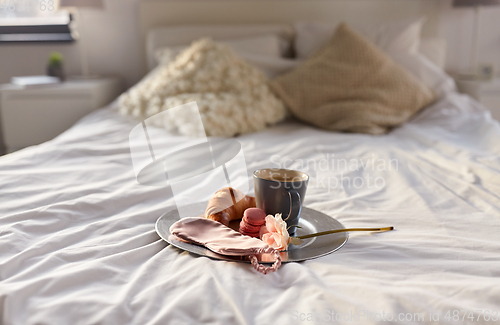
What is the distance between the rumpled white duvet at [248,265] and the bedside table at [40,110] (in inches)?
37.7

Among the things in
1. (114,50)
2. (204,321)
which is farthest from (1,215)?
(114,50)

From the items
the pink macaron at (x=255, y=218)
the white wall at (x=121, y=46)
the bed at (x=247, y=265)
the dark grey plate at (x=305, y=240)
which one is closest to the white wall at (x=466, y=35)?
the white wall at (x=121, y=46)

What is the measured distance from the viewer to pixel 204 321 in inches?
17.1

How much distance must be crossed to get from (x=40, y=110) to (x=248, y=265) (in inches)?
72.4

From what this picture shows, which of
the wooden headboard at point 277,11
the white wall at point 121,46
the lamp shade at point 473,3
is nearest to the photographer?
the lamp shade at point 473,3

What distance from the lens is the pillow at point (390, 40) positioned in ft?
6.03

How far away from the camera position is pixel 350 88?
1652 millimetres

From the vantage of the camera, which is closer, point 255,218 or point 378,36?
point 255,218

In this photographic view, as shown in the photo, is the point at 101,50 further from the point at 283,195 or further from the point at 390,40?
the point at 283,195

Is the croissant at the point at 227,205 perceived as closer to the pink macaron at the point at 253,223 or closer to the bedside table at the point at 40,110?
the pink macaron at the point at 253,223

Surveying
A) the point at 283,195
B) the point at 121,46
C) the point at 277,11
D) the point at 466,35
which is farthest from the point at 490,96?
the point at 121,46

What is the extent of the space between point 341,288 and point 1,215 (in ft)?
1.97

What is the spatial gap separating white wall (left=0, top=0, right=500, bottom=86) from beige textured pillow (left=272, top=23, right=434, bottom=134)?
38.1 inches

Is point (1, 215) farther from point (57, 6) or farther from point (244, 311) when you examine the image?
point (57, 6)
